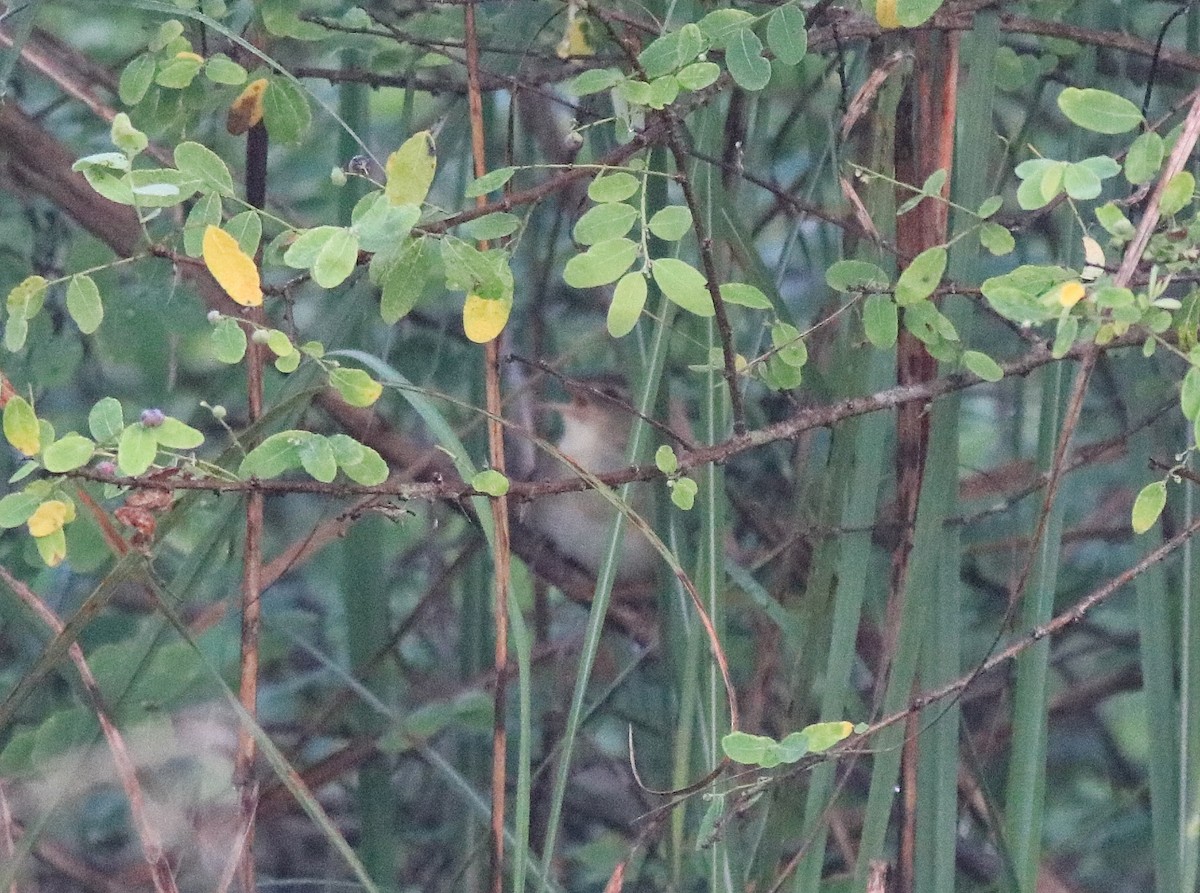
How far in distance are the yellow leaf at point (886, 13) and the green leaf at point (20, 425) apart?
54 centimetres

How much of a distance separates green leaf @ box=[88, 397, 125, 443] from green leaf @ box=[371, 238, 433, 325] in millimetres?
155

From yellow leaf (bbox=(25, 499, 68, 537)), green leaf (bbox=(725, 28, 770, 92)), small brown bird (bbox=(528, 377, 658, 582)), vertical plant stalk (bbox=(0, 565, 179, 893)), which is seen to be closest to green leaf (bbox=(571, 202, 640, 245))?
green leaf (bbox=(725, 28, 770, 92))

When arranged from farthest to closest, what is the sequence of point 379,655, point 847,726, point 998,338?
point 998,338 → point 379,655 → point 847,726

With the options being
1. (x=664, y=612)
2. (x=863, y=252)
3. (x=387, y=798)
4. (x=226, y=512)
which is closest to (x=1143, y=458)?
(x=863, y=252)

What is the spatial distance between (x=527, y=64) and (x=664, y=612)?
56 centimetres

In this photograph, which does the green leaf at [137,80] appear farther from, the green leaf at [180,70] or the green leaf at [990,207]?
the green leaf at [990,207]

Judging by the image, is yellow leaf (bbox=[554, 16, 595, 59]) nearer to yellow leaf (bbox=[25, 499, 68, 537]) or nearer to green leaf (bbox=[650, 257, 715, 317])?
green leaf (bbox=[650, 257, 715, 317])

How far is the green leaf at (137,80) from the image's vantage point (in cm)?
92

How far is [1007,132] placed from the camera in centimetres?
136

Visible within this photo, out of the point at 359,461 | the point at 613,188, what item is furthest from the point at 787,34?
the point at 359,461

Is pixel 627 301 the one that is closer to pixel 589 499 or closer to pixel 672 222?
pixel 672 222

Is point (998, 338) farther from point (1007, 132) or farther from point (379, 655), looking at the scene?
point (379, 655)

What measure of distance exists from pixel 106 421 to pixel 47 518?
66mm

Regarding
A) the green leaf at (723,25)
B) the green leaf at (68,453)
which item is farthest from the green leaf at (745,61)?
the green leaf at (68,453)
